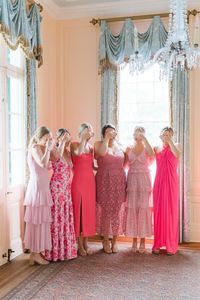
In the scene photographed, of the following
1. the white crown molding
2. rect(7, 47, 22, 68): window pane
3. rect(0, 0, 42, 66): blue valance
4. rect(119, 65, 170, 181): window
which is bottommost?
rect(119, 65, 170, 181): window

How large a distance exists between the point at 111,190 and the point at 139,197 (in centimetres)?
34

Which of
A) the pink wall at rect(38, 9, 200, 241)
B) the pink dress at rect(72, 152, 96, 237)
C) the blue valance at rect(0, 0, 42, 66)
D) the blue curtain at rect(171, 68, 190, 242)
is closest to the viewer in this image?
the blue valance at rect(0, 0, 42, 66)

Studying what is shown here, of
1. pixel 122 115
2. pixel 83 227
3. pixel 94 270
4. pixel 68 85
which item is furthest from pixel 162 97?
pixel 94 270

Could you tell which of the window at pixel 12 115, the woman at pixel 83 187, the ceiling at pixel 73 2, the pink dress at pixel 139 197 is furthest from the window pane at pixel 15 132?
the ceiling at pixel 73 2

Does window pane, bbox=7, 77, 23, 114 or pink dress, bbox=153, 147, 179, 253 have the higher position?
window pane, bbox=7, 77, 23, 114

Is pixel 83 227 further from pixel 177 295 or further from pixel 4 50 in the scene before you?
pixel 4 50

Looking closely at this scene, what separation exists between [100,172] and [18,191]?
996 mm

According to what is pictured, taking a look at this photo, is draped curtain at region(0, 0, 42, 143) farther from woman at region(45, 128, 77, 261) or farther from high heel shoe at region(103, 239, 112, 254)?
high heel shoe at region(103, 239, 112, 254)

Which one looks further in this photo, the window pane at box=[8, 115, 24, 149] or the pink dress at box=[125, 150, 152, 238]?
the pink dress at box=[125, 150, 152, 238]

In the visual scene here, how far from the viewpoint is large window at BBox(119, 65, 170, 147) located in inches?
199

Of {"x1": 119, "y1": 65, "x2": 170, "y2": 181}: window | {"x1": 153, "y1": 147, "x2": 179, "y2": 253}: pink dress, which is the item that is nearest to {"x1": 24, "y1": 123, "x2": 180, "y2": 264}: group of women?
{"x1": 153, "y1": 147, "x2": 179, "y2": 253}: pink dress

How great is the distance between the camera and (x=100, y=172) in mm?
4371

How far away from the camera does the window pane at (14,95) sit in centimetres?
415

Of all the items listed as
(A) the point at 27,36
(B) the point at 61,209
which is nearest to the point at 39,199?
(B) the point at 61,209
